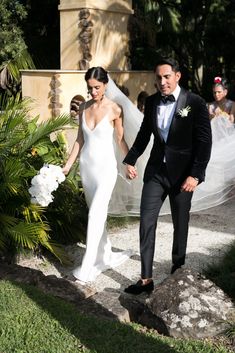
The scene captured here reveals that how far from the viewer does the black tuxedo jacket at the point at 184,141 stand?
4.40 meters

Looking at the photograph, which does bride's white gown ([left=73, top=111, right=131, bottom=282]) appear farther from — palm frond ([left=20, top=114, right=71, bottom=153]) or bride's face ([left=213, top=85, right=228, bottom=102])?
bride's face ([left=213, top=85, right=228, bottom=102])

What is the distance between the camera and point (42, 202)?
16.6ft

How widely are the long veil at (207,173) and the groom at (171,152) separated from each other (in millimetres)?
1256

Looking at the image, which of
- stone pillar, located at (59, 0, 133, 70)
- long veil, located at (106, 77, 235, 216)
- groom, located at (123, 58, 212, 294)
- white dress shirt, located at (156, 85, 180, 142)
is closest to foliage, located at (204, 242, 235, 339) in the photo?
groom, located at (123, 58, 212, 294)

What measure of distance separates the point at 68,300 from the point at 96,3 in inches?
395

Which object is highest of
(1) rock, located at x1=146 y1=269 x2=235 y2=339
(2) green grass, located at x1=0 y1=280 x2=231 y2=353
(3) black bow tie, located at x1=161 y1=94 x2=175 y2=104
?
(3) black bow tie, located at x1=161 y1=94 x2=175 y2=104

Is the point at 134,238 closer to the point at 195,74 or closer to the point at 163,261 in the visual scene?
the point at 163,261

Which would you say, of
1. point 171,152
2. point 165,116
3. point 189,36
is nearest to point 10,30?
point 189,36

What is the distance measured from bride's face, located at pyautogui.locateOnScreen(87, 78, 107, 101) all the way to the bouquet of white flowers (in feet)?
2.51

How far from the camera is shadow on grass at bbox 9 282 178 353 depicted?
11.4ft

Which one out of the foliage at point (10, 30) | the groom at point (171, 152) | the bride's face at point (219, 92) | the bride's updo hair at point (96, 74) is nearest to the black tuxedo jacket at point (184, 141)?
the groom at point (171, 152)

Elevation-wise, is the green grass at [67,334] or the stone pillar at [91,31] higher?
the stone pillar at [91,31]

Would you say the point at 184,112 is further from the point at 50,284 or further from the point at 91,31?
the point at 91,31

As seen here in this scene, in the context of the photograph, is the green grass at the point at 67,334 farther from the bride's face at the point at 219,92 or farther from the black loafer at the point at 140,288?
the bride's face at the point at 219,92
